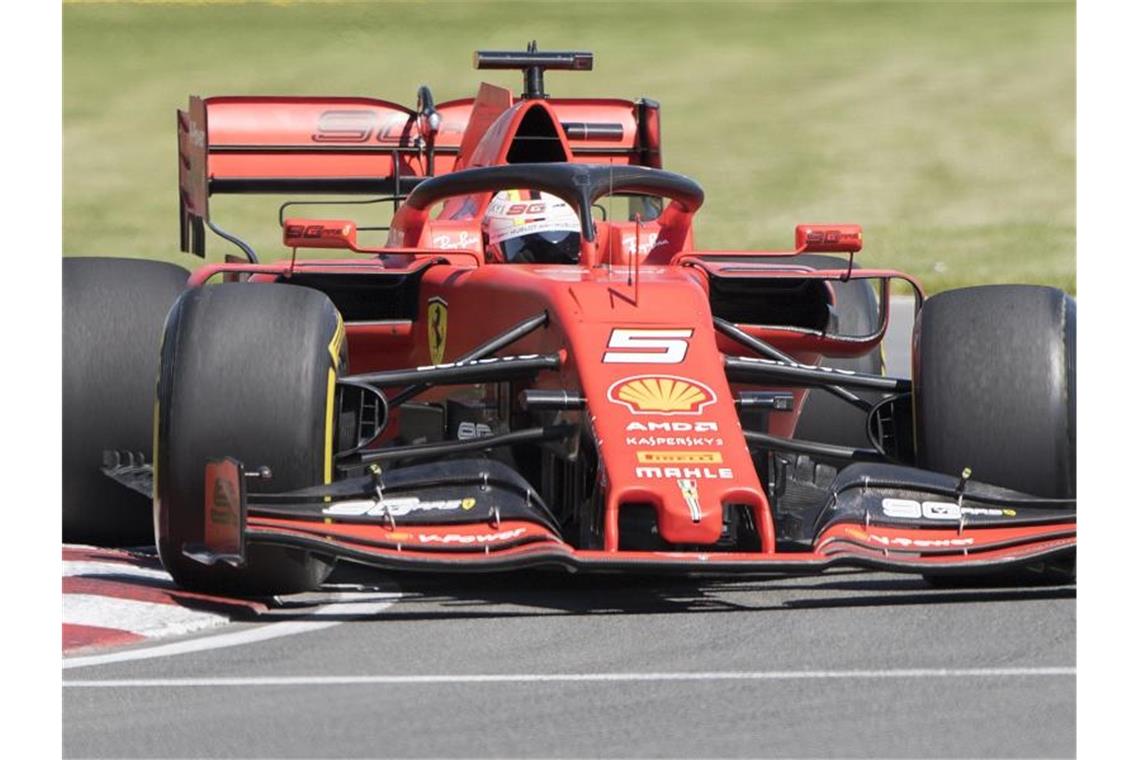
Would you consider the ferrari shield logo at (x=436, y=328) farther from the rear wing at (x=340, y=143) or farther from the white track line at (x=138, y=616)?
the rear wing at (x=340, y=143)

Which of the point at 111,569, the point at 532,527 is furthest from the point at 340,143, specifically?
the point at 532,527

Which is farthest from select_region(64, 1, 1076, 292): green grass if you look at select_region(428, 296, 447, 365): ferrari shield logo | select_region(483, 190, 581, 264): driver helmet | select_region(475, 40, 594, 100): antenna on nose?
select_region(428, 296, 447, 365): ferrari shield logo

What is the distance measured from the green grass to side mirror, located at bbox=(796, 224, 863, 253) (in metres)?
15.1

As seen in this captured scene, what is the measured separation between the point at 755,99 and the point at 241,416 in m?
27.9

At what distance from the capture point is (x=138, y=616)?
7.29 metres

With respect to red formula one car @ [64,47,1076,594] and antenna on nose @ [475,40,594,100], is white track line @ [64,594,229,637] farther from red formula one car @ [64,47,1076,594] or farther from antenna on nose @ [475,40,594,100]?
antenna on nose @ [475,40,594,100]

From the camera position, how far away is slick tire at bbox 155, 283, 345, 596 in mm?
7449

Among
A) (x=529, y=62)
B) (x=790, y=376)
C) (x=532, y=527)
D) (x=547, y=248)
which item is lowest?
(x=532, y=527)

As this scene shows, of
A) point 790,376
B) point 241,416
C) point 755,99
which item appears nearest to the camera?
point 241,416

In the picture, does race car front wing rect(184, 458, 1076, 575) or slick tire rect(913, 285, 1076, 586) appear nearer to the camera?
race car front wing rect(184, 458, 1076, 575)

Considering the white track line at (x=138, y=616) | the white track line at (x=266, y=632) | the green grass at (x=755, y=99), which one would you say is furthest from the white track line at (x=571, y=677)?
the green grass at (x=755, y=99)

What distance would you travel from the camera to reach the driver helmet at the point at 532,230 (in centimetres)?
945

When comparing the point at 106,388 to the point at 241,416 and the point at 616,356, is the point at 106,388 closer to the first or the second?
the point at 241,416

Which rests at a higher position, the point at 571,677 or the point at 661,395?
the point at 661,395
